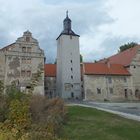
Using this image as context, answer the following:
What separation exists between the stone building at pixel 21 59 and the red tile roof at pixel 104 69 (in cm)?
1028

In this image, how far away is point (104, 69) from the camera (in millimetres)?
54938

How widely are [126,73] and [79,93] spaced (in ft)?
35.0

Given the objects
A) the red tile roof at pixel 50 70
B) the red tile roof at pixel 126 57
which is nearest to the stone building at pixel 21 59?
the red tile roof at pixel 50 70

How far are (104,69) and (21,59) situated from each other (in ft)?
57.9

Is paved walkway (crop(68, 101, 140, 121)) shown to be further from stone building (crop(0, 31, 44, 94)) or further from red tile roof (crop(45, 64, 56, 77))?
red tile roof (crop(45, 64, 56, 77))

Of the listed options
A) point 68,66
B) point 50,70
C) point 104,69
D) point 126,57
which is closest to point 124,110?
point 104,69

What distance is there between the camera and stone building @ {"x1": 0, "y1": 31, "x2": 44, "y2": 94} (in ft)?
151

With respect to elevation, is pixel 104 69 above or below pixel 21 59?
below

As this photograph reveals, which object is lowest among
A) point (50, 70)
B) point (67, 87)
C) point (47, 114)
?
point (47, 114)

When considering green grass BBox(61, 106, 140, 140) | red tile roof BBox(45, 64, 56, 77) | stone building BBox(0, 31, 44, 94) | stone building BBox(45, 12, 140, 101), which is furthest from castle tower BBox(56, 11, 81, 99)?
green grass BBox(61, 106, 140, 140)

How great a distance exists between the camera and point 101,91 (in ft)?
173

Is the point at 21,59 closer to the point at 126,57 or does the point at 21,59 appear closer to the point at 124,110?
the point at 126,57

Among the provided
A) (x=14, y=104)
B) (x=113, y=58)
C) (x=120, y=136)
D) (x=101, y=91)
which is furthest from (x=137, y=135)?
(x=113, y=58)

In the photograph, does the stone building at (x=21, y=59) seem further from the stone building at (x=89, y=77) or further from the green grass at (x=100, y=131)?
the green grass at (x=100, y=131)
